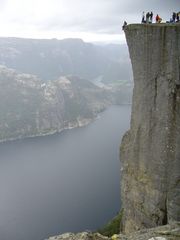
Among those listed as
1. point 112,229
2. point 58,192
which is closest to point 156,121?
point 112,229

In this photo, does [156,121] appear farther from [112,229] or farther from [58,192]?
[58,192]

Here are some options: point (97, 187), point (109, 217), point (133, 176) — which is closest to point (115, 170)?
point (97, 187)

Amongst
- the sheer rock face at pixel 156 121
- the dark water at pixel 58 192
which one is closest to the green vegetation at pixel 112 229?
the sheer rock face at pixel 156 121

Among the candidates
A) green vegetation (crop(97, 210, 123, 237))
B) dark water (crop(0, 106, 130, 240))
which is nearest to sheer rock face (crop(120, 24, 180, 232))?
green vegetation (crop(97, 210, 123, 237))

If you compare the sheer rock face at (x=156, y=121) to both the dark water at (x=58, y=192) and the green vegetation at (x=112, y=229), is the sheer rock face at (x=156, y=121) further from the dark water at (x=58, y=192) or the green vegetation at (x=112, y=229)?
the dark water at (x=58, y=192)

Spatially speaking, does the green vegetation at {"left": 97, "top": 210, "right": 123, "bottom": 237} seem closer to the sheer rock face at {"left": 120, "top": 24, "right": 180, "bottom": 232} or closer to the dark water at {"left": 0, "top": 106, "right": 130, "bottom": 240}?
the sheer rock face at {"left": 120, "top": 24, "right": 180, "bottom": 232}

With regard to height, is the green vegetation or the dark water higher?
the green vegetation

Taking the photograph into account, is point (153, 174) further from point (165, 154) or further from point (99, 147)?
point (99, 147)
